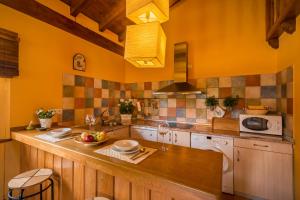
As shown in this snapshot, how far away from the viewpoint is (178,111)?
283 cm

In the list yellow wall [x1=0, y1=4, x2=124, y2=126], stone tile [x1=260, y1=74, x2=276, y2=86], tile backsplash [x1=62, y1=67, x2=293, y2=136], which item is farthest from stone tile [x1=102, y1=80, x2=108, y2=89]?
stone tile [x1=260, y1=74, x2=276, y2=86]

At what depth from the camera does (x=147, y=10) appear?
3.29 feet

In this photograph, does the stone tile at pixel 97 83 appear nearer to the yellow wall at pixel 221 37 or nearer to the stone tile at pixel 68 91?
the stone tile at pixel 68 91

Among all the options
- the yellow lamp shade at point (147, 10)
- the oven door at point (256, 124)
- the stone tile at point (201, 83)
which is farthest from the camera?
the stone tile at point (201, 83)

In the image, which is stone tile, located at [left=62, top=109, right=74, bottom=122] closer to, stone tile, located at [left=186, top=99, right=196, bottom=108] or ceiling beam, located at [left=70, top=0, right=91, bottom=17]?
ceiling beam, located at [left=70, top=0, right=91, bottom=17]

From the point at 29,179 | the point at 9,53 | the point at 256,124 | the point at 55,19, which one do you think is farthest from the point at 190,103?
the point at 9,53

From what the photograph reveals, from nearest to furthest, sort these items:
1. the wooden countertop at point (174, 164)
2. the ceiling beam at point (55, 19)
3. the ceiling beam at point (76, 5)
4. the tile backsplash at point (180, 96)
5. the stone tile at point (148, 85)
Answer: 1. the wooden countertop at point (174, 164)
2. the ceiling beam at point (55, 19)
3. the tile backsplash at point (180, 96)
4. the ceiling beam at point (76, 5)
5. the stone tile at point (148, 85)

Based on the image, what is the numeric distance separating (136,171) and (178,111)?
2.10 metres

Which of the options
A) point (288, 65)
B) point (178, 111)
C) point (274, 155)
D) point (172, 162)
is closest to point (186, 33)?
point (178, 111)

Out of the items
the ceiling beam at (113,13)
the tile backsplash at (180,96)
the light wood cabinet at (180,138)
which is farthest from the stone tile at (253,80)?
the ceiling beam at (113,13)

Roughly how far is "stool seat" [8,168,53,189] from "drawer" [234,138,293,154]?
211 centimetres

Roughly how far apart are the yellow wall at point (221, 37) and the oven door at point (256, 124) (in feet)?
2.61

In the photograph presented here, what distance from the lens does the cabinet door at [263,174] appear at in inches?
63.5

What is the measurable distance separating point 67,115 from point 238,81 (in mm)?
2733
